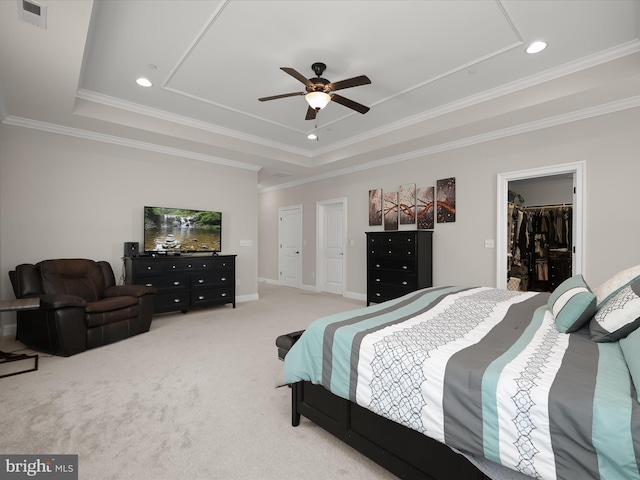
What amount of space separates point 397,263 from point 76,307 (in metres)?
4.08

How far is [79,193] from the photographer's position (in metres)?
4.29

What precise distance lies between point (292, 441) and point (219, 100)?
3.76 m

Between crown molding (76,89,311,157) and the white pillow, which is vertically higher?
crown molding (76,89,311,157)

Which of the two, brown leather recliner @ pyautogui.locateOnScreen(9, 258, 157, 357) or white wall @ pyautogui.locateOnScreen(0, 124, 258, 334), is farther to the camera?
white wall @ pyautogui.locateOnScreen(0, 124, 258, 334)

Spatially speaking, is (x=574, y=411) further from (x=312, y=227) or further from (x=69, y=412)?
(x=312, y=227)

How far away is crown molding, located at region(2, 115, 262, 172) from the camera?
3.93 m

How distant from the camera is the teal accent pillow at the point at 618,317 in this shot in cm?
134

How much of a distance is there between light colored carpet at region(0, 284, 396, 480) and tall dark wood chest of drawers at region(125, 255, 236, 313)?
43.6 inches

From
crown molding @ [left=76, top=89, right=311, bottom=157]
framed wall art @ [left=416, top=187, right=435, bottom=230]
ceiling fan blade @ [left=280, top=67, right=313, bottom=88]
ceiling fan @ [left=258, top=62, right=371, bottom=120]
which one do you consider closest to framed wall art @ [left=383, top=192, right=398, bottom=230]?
framed wall art @ [left=416, top=187, right=435, bottom=230]

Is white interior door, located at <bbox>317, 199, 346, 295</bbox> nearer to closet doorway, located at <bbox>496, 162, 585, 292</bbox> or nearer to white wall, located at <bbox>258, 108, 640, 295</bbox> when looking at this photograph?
white wall, located at <bbox>258, 108, 640, 295</bbox>

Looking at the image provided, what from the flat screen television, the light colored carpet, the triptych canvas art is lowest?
the light colored carpet

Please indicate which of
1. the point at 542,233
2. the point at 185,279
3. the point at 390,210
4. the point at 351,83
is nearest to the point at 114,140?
the point at 185,279

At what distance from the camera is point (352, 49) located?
114 inches

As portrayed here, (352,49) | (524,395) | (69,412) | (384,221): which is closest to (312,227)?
(384,221)
